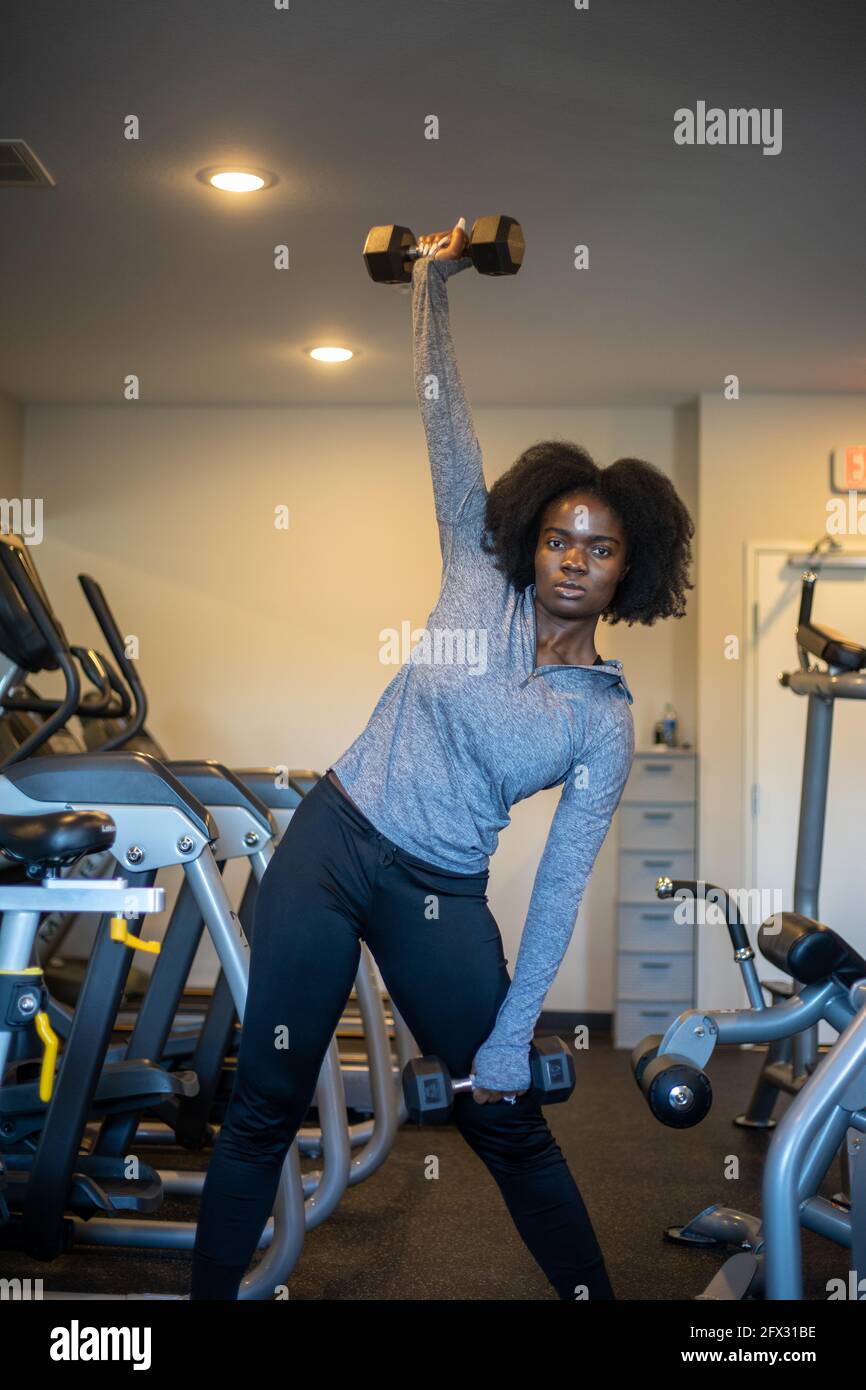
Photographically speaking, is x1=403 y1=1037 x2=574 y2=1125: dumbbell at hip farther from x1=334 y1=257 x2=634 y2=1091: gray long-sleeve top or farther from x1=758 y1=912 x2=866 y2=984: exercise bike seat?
x1=758 y1=912 x2=866 y2=984: exercise bike seat

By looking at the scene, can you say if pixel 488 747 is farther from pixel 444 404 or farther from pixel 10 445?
pixel 10 445

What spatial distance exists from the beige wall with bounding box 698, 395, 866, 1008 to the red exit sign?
4cm

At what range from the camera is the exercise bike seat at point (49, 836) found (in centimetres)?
185

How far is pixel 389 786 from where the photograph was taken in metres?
1.81

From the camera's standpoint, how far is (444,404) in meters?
1.90

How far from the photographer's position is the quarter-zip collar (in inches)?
73.6

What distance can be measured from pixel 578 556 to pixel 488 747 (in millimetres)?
306

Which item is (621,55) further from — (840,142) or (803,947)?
(803,947)

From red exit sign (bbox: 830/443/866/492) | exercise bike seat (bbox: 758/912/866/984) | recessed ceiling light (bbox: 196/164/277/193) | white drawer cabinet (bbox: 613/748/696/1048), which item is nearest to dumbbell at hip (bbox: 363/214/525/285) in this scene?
exercise bike seat (bbox: 758/912/866/984)

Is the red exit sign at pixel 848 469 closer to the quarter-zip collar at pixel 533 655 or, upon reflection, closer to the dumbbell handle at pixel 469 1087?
the quarter-zip collar at pixel 533 655

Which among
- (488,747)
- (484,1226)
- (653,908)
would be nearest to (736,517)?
(653,908)

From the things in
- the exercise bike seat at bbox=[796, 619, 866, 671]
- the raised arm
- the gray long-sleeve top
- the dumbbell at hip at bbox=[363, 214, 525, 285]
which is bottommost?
the gray long-sleeve top

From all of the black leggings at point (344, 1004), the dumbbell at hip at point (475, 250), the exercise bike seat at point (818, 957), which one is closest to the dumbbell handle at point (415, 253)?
the dumbbell at hip at point (475, 250)

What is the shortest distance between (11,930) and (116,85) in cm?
202
